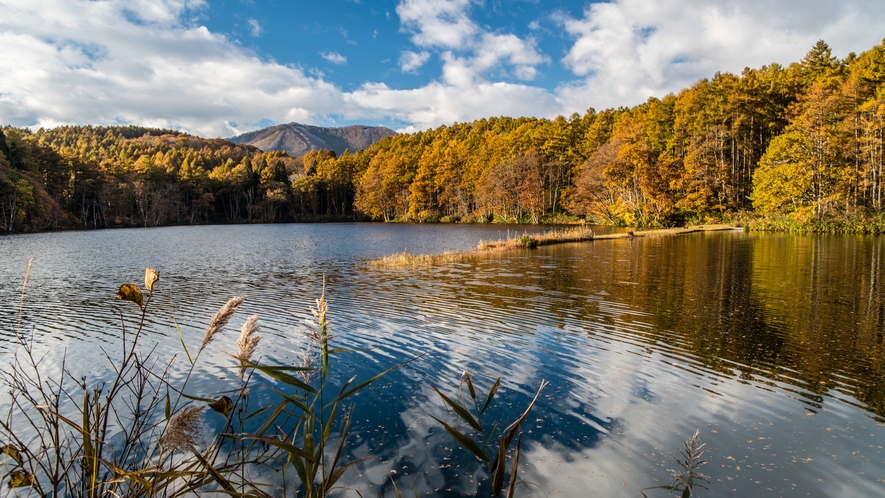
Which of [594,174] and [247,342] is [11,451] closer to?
[247,342]

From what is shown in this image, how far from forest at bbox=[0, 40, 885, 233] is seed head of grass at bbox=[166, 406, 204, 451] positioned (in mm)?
44494

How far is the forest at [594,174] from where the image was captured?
38.5 metres

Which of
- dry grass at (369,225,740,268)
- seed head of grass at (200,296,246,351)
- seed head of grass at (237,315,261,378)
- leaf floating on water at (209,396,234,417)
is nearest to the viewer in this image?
seed head of grass at (200,296,246,351)

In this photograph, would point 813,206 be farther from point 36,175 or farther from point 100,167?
point 100,167

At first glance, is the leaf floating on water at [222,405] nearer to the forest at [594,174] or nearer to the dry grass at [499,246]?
the dry grass at [499,246]

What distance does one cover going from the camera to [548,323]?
34.7 ft

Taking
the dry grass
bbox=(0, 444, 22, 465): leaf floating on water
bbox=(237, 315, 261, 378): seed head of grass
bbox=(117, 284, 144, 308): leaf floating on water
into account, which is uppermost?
bbox=(117, 284, 144, 308): leaf floating on water

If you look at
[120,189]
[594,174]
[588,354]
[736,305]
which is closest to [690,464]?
[588,354]

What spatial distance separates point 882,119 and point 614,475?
4464 cm

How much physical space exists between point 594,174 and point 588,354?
156ft

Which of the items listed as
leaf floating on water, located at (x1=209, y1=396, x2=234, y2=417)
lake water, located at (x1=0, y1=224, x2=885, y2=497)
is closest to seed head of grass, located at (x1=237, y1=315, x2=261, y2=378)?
leaf floating on water, located at (x1=209, y1=396, x2=234, y2=417)

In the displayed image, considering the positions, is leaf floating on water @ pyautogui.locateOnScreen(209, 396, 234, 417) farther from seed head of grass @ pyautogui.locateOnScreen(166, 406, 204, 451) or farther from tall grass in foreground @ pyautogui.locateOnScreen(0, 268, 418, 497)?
seed head of grass @ pyautogui.locateOnScreen(166, 406, 204, 451)

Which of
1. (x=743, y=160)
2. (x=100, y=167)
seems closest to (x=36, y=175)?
(x=100, y=167)

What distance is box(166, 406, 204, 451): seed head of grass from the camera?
6.40 feet
